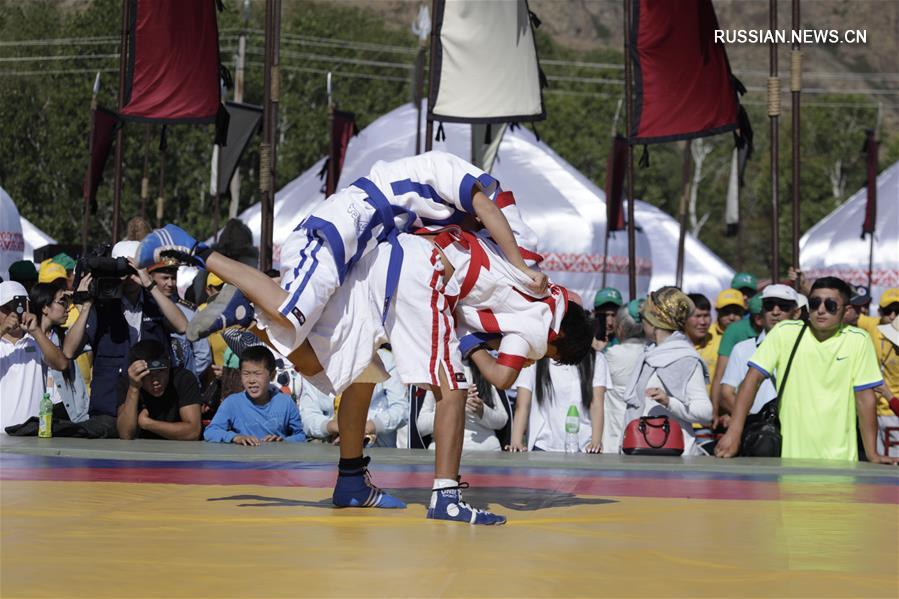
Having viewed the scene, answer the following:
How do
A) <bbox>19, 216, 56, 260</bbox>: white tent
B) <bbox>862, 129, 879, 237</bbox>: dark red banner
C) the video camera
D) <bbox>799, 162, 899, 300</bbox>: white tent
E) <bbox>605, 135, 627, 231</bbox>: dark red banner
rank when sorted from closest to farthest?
the video camera
<bbox>605, 135, 627, 231</bbox>: dark red banner
<bbox>862, 129, 879, 237</bbox>: dark red banner
<bbox>19, 216, 56, 260</bbox>: white tent
<bbox>799, 162, 899, 300</bbox>: white tent

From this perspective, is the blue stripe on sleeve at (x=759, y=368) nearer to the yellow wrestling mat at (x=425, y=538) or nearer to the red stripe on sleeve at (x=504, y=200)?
the yellow wrestling mat at (x=425, y=538)

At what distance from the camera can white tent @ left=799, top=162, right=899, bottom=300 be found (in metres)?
23.7

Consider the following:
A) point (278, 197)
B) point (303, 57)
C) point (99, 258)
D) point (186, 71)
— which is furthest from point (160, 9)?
point (303, 57)

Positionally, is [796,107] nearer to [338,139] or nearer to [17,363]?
[17,363]

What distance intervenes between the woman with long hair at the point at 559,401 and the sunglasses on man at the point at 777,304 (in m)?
1.13

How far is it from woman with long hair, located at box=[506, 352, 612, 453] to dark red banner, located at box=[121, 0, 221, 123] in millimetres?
4054

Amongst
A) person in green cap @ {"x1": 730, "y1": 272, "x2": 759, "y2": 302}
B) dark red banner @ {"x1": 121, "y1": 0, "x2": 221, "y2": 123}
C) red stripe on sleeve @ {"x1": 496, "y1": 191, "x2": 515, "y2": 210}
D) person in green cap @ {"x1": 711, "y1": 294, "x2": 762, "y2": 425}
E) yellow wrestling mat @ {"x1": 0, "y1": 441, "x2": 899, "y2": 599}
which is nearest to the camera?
yellow wrestling mat @ {"x1": 0, "y1": 441, "x2": 899, "y2": 599}

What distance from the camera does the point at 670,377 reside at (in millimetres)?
7348

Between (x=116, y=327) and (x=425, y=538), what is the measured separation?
393cm

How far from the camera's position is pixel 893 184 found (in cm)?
2517

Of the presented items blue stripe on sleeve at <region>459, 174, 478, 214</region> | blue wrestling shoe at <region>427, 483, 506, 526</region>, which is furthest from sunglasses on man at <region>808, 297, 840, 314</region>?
blue wrestling shoe at <region>427, 483, 506, 526</region>

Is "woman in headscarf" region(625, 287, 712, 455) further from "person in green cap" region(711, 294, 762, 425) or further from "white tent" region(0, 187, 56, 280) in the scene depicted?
"white tent" region(0, 187, 56, 280)

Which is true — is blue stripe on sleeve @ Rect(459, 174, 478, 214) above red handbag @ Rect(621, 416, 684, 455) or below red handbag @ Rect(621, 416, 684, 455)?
above

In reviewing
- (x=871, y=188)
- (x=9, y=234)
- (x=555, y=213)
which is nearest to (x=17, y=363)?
(x=9, y=234)
